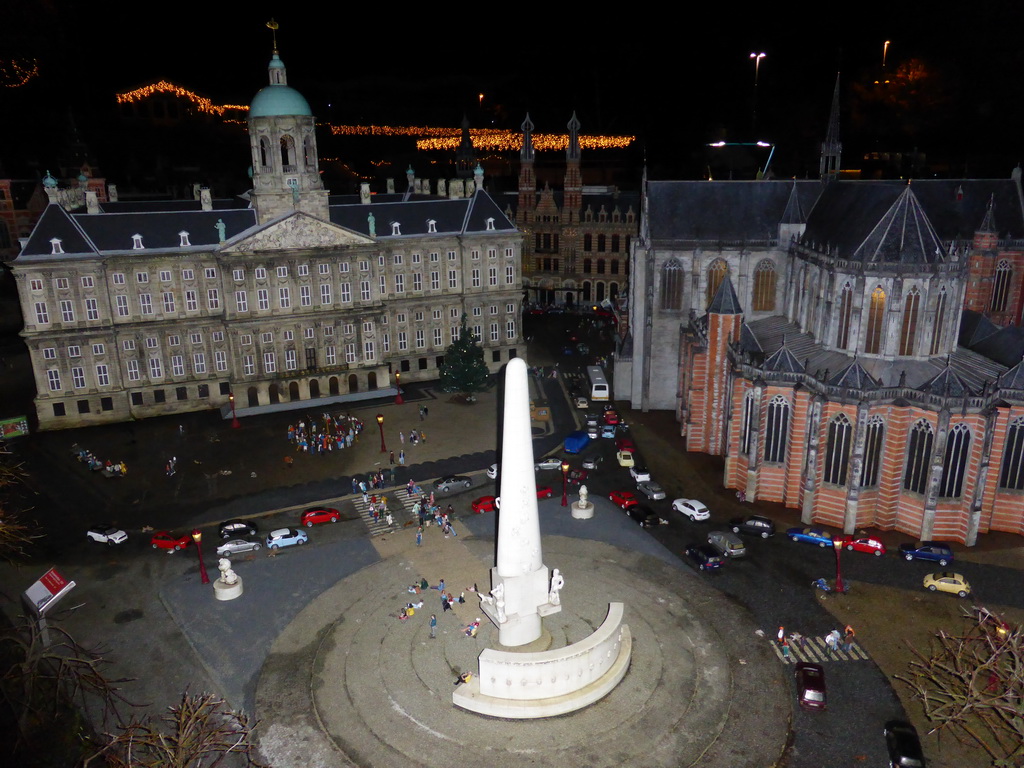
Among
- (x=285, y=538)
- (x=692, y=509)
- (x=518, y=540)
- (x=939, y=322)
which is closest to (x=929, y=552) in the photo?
(x=692, y=509)

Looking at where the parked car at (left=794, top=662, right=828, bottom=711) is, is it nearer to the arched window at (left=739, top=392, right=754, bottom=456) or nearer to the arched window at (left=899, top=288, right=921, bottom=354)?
the arched window at (left=739, top=392, right=754, bottom=456)

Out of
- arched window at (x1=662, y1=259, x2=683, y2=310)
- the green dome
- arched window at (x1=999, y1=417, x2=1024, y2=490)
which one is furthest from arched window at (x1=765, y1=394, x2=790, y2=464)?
the green dome

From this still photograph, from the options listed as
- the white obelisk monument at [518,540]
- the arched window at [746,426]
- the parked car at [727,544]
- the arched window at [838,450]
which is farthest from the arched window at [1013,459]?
the white obelisk monument at [518,540]

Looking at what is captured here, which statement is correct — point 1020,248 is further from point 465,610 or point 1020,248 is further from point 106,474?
point 106,474

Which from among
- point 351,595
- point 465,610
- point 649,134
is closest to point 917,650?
point 465,610

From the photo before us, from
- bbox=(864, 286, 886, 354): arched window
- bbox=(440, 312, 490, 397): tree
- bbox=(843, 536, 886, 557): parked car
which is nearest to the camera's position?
bbox=(843, 536, 886, 557): parked car
